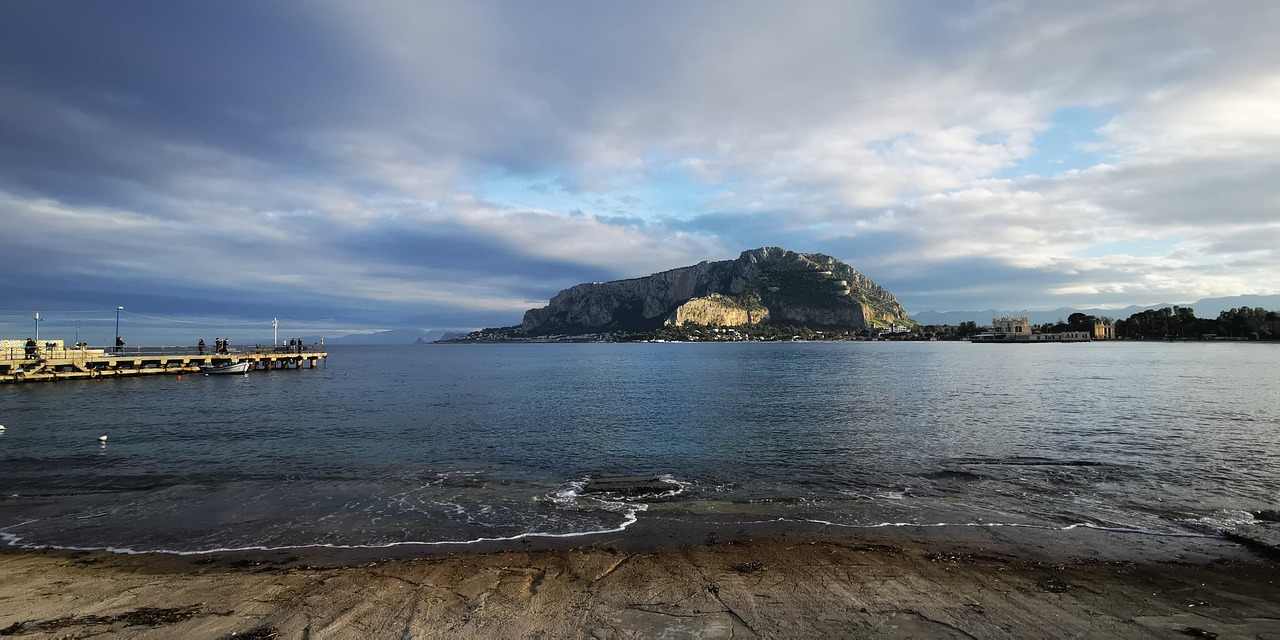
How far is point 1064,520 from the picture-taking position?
1717 cm

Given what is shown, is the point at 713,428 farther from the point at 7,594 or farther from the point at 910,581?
the point at 7,594

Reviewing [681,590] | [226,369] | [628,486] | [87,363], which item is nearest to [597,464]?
[628,486]

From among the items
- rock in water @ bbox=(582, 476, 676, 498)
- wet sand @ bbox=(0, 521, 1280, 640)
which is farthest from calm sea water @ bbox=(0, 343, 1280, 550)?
wet sand @ bbox=(0, 521, 1280, 640)

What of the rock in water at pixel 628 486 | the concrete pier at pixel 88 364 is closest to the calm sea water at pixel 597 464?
the rock in water at pixel 628 486

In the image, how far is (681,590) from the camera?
1163 cm

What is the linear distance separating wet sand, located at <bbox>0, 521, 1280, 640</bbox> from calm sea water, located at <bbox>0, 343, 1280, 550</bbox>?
6.71 feet

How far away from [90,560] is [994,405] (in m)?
52.8

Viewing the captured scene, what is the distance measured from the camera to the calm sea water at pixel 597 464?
17.7 metres

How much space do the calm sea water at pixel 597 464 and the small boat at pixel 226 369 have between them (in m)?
35.4

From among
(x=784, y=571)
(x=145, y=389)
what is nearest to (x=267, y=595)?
(x=784, y=571)

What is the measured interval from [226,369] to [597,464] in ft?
287

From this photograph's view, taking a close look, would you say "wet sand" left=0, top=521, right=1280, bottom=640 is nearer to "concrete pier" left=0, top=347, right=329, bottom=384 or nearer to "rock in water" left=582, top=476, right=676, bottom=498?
"rock in water" left=582, top=476, right=676, bottom=498

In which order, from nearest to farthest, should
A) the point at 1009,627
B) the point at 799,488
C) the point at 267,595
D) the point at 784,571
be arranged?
the point at 1009,627
the point at 267,595
the point at 784,571
the point at 799,488

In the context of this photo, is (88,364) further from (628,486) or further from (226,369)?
(628,486)
